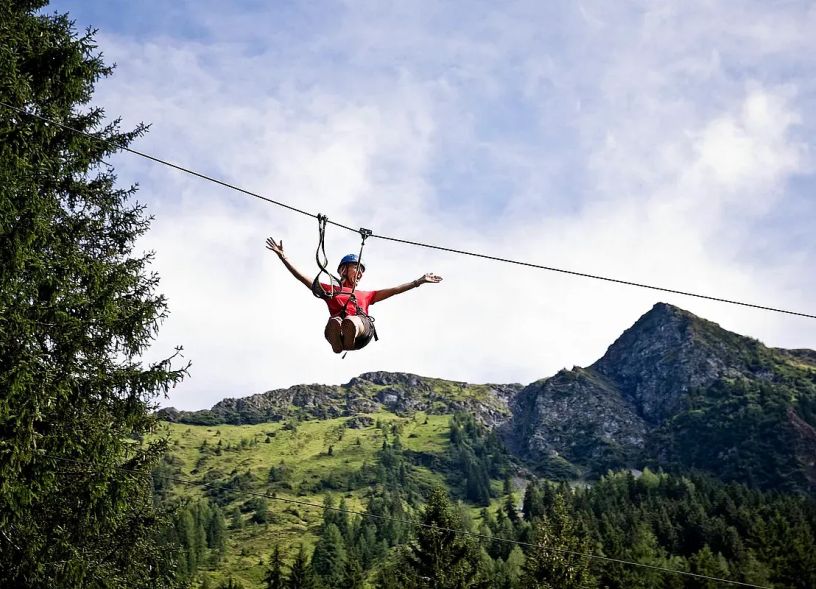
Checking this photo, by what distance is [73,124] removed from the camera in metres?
13.3

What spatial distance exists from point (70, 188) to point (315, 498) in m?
180

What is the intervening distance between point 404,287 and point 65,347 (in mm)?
6053

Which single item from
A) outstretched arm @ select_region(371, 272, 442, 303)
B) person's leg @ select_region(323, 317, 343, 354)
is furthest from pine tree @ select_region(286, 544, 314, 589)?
person's leg @ select_region(323, 317, 343, 354)

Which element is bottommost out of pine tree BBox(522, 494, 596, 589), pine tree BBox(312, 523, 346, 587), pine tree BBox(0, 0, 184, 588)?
pine tree BBox(312, 523, 346, 587)

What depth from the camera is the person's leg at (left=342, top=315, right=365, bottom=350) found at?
344 inches

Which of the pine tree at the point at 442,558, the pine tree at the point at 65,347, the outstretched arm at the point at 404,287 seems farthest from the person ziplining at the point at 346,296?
the pine tree at the point at 442,558

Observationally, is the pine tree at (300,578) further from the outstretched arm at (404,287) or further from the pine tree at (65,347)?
the outstretched arm at (404,287)

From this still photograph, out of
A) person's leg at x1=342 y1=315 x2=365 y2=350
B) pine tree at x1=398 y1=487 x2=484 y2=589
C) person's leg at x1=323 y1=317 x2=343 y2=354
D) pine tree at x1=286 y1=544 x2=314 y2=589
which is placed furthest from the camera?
pine tree at x1=286 y1=544 x2=314 y2=589

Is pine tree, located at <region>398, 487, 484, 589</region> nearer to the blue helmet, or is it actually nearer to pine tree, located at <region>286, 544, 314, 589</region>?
the blue helmet

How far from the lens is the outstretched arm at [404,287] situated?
951 centimetres

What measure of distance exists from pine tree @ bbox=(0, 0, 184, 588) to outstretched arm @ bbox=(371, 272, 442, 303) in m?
4.18

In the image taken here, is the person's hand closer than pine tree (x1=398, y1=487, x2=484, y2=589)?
Yes

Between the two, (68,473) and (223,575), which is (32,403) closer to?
(68,473)

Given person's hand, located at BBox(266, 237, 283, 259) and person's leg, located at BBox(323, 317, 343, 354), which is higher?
person's hand, located at BBox(266, 237, 283, 259)
